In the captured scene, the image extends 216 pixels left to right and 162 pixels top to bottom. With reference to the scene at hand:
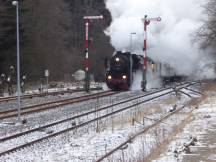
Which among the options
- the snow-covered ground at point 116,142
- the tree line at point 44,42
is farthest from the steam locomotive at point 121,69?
the snow-covered ground at point 116,142

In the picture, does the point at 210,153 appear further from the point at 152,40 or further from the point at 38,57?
the point at 38,57

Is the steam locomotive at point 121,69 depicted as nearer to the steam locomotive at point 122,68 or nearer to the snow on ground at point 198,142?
the steam locomotive at point 122,68

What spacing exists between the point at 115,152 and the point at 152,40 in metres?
33.3

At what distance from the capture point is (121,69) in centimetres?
4453

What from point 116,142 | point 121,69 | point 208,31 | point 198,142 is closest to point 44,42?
point 208,31

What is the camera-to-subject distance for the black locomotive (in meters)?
44.5

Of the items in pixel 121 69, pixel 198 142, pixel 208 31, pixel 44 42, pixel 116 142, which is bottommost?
pixel 116 142

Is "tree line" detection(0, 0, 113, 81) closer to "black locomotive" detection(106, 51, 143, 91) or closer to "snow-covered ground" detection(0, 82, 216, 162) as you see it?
"black locomotive" detection(106, 51, 143, 91)

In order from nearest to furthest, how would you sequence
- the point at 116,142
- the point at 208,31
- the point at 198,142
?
1. the point at 198,142
2. the point at 116,142
3. the point at 208,31

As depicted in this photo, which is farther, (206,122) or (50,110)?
(50,110)

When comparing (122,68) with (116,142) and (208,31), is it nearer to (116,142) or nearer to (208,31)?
(208,31)

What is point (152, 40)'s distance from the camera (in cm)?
4738

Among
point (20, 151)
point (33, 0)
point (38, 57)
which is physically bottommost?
point (20, 151)

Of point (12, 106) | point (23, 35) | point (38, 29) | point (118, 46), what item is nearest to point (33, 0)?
point (38, 29)
